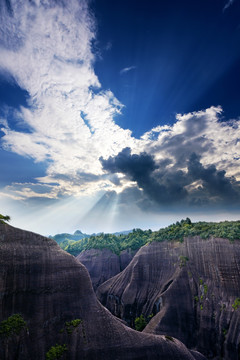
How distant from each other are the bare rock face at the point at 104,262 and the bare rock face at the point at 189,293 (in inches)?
858

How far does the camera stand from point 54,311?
987 inches

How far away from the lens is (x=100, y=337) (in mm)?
25484

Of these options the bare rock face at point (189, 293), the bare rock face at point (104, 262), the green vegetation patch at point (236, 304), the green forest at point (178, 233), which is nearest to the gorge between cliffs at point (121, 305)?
the green vegetation patch at point (236, 304)

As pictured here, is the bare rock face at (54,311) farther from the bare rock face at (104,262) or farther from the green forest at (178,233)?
the bare rock face at (104,262)

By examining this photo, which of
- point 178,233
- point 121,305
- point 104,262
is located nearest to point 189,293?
point 178,233

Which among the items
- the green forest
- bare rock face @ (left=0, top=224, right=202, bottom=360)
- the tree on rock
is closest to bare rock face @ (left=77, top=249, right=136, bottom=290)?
the green forest

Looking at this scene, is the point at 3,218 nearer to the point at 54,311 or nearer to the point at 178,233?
the point at 54,311

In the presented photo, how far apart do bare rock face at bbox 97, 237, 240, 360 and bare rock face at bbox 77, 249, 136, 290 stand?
71.5 feet

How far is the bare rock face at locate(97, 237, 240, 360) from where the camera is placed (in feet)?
119

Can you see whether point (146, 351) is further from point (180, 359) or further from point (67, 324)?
point (67, 324)

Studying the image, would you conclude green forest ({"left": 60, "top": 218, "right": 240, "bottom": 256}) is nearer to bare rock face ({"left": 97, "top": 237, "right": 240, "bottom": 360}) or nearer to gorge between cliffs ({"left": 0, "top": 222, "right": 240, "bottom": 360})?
gorge between cliffs ({"left": 0, "top": 222, "right": 240, "bottom": 360})

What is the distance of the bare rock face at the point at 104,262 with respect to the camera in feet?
275

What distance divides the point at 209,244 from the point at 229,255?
5662 millimetres

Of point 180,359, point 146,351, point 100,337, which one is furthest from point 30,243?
point 180,359
